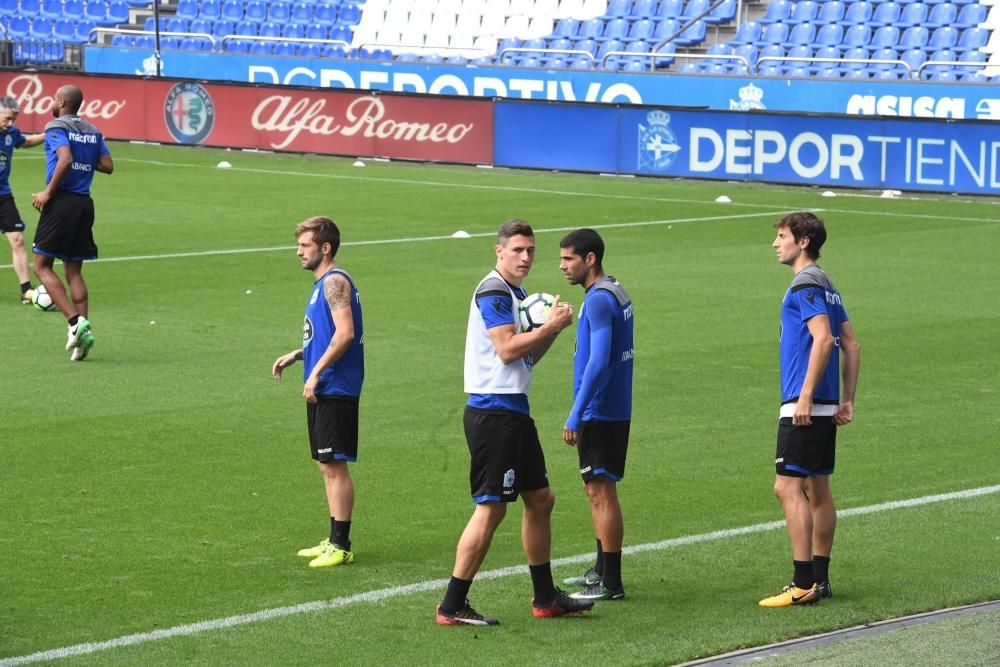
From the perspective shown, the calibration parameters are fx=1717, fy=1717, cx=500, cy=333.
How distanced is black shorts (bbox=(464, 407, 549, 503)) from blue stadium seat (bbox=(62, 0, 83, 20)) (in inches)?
1788

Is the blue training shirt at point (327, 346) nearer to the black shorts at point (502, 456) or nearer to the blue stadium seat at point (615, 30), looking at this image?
the black shorts at point (502, 456)

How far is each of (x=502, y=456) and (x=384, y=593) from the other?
3.78 ft

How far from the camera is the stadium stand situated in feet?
119

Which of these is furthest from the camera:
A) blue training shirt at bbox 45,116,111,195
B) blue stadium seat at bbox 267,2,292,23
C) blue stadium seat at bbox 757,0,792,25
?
blue stadium seat at bbox 267,2,292,23

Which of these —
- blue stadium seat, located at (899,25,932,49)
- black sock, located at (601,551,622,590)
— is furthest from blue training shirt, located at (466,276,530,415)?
blue stadium seat, located at (899,25,932,49)

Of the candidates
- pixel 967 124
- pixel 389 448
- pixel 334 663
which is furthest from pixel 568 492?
pixel 967 124

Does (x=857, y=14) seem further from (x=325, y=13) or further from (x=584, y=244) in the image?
(x=584, y=244)

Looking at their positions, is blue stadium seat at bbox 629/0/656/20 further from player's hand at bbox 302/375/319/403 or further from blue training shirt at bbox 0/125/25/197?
player's hand at bbox 302/375/319/403

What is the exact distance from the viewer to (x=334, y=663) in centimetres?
732

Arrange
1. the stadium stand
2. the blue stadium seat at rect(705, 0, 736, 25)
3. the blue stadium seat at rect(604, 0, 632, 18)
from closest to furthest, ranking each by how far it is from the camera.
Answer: the stadium stand < the blue stadium seat at rect(705, 0, 736, 25) < the blue stadium seat at rect(604, 0, 632, 18)

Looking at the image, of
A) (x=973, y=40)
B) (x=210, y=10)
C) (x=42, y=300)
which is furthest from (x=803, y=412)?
(x=210, y=10)

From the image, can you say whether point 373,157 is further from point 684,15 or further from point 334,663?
point 334,663

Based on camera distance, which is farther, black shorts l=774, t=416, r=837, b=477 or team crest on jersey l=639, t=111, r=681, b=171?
team crest on jersey l=639, t=111, r=681, b=171

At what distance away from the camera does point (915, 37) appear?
A: 36.6m
